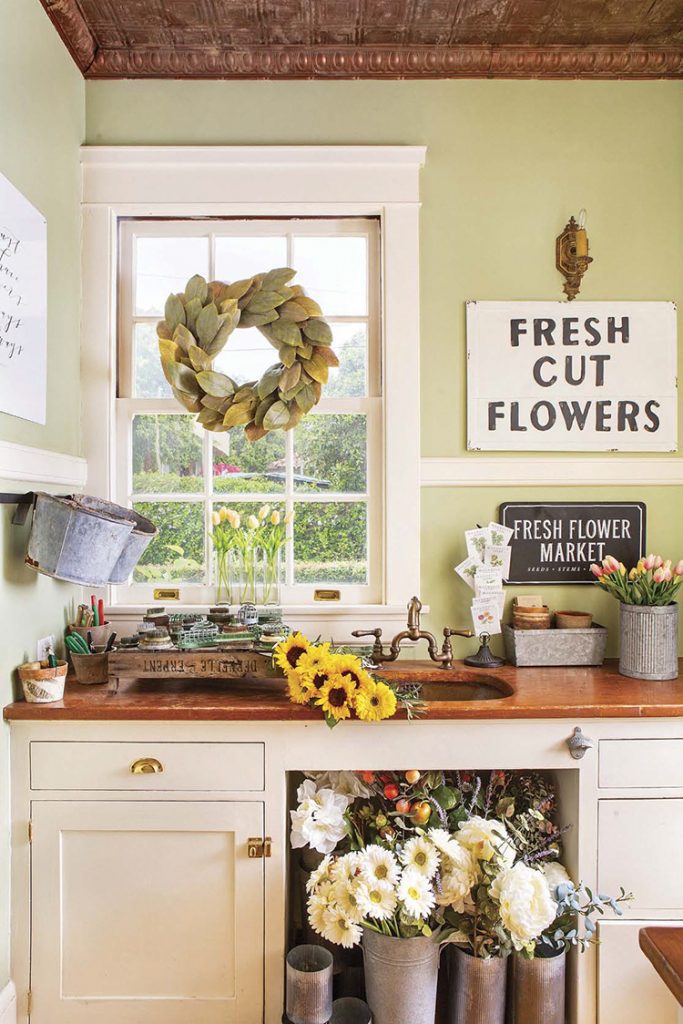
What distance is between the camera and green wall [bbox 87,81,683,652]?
2568 mm

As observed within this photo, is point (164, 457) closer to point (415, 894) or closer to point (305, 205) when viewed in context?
point (305, 205)

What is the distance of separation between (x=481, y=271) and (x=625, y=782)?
1.76 meters

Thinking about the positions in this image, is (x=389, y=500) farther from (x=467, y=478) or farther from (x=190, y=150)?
(x=190, y=150)

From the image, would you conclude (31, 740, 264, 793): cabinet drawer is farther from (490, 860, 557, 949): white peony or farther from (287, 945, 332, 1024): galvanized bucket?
(490, 860, 557, 949): white peony

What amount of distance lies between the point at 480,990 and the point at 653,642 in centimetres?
113

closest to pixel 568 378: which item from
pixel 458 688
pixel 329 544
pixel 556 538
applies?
pixel 556 538

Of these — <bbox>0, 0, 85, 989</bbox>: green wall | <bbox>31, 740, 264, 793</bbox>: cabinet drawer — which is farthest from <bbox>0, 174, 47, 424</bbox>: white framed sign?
<bbox>31, 740, 264, 793</bbox>: cabinet drawer

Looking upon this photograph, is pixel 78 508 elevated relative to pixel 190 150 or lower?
lower

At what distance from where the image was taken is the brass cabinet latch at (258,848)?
6.48 ft

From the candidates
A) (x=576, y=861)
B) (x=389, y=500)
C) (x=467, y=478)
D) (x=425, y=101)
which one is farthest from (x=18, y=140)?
(x=576, y=861)

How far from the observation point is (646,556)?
259 cm

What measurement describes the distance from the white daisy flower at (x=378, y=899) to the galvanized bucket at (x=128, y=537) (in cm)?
115

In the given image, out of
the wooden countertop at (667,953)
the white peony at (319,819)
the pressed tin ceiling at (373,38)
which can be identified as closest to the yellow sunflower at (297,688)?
the white peony at (319,819)

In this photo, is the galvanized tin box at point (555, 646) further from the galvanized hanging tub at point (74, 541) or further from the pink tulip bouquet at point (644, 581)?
the galvanized hanging tub at point (74, 541)
